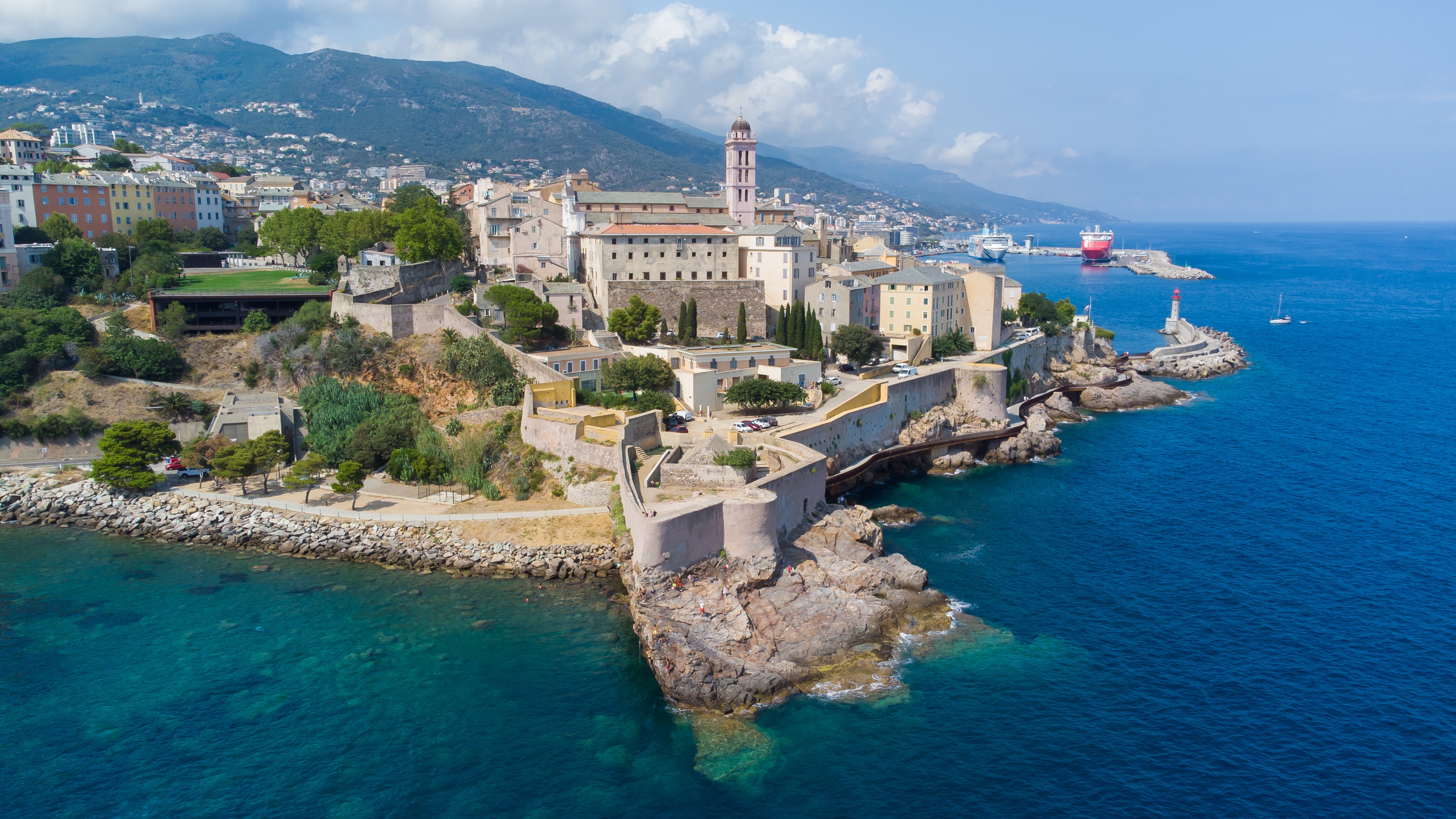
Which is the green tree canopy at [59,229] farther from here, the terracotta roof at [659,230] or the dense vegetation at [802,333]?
the dense vegetation at [802,333]

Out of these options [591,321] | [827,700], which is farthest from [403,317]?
[827,700]

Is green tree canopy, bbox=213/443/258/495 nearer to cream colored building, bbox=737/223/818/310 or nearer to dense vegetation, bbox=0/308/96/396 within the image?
dense vegetation, bbox=0/308/96/396

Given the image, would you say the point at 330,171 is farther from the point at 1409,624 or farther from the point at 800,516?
the point at 1409,624

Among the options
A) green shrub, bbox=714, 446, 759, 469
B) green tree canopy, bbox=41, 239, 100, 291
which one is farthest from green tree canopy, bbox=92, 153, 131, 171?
A: green shrub, bbox=714, 446, 759, 469

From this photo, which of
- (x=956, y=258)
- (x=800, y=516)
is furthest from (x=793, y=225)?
(x=956, y=258)

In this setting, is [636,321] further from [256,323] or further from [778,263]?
[256,323]

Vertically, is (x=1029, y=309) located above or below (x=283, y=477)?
above
